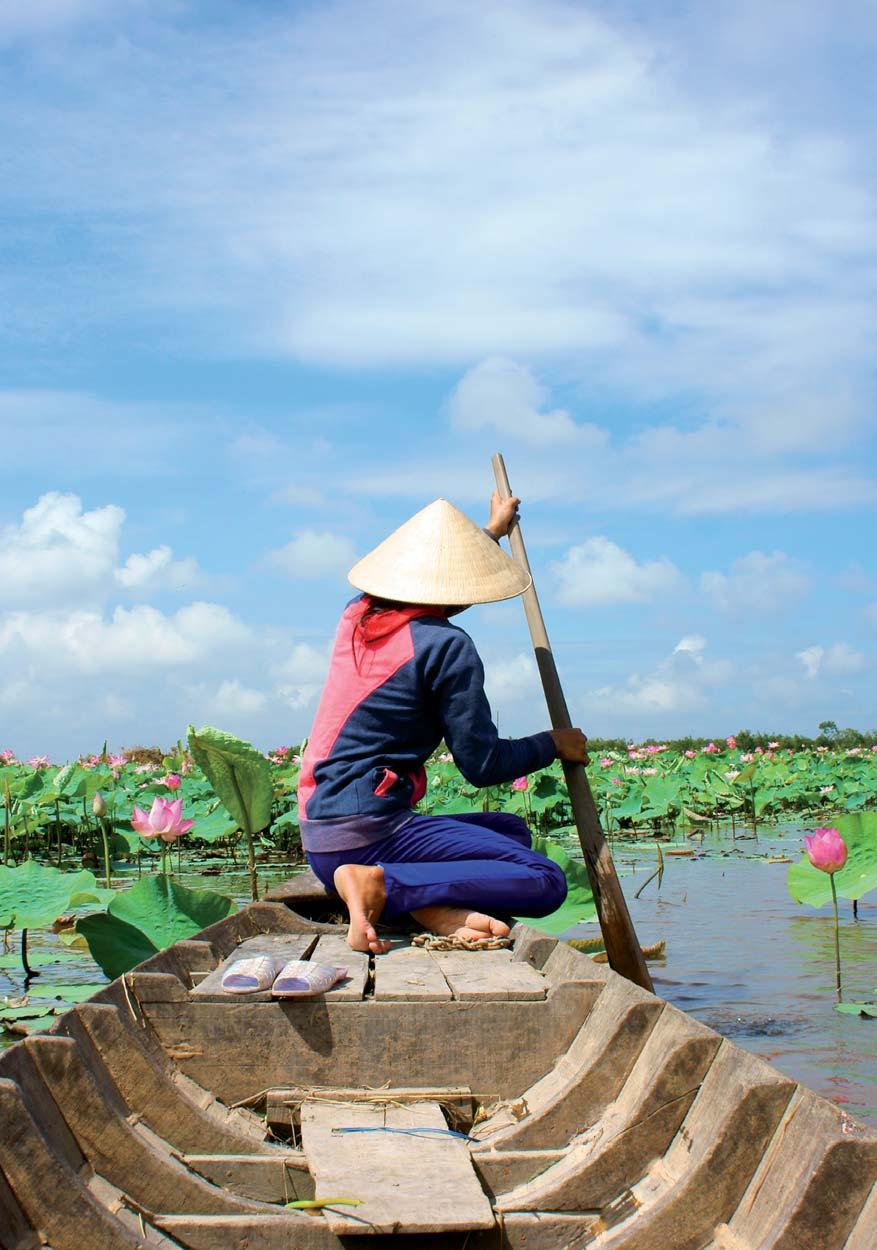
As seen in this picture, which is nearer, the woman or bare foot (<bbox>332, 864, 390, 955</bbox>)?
bare foot (<bbox>332, 864, 390, 955</bbox>)

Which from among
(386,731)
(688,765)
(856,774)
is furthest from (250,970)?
(856,774)

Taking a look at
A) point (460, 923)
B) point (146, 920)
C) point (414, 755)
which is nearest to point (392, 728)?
point (414, 755)

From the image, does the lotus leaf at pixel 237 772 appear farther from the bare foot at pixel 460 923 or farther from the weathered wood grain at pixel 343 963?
the bare foot at pixel 460 923

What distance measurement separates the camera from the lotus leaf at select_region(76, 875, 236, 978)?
10.7ft

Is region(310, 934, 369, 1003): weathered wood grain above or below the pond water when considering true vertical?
above

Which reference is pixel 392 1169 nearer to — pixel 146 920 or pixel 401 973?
pixel 401 973

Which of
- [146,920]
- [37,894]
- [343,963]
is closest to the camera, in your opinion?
[343,963]

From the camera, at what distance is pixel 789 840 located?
9.15 metres

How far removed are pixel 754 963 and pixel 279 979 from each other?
2725mm

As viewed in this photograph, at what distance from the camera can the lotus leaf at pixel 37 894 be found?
3.62 m

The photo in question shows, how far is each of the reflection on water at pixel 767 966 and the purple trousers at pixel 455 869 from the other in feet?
2.38

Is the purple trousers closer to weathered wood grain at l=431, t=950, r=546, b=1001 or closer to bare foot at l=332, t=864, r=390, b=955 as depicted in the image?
bare foot at l=332, t=864, r=390, b=955

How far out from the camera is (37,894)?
3752 mm

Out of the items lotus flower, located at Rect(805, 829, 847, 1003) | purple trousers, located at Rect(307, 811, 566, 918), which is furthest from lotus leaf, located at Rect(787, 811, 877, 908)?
purple trousers, located at Rect(307, 811, 566, 918)
